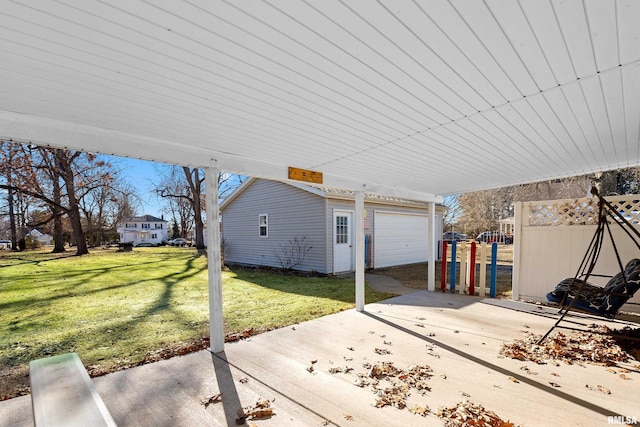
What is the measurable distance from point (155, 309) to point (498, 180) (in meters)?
7.85

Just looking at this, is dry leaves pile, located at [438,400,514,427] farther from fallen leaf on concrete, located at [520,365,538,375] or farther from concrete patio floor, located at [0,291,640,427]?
fallen leaf on concrete, located at [520,365,538,375]

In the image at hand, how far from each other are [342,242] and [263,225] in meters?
3.67

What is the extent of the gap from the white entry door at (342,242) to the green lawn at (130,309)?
1.07m

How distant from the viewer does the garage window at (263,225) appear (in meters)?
12.7

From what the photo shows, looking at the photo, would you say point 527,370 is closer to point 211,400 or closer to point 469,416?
point 469,416

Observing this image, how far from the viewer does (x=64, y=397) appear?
1.90 metres

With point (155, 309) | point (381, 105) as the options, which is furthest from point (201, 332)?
point (381, 105)

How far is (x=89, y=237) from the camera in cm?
2977

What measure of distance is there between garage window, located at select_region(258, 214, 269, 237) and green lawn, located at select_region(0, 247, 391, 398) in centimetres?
218

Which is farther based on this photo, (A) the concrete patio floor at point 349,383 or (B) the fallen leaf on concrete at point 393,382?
(B) the fallen leaf on concrete at point 393,382

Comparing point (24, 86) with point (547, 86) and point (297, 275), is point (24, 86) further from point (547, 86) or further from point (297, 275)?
point (297, 275)

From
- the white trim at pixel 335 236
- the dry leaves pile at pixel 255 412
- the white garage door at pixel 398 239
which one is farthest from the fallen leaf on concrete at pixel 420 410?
the white garage door at pixel 398 239

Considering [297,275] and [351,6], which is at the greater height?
[351,6]

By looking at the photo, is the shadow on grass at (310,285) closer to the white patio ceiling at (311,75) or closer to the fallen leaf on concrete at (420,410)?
the fallen leaf on concrete at (420,410)
